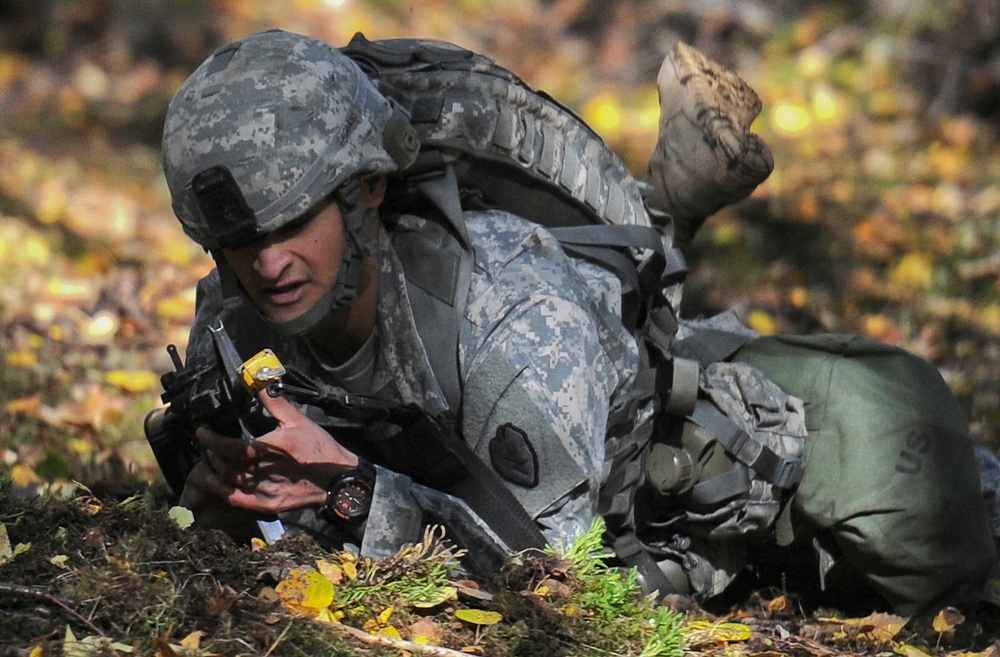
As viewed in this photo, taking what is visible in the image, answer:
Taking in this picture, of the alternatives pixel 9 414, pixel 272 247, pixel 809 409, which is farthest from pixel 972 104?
pixel 272 247

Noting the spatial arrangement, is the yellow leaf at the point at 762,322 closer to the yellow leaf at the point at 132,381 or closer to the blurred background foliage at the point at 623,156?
the blurred background foliage at the point at 623,156

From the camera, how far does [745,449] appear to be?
4.53m

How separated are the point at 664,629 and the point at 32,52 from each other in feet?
32.2

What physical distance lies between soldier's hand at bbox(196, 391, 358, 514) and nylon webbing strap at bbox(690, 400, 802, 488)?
48.6 inches

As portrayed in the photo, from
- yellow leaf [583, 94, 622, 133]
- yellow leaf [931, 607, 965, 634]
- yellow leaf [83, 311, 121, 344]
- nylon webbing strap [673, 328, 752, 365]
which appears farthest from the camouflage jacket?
yellow leaf [583, 94, 622, 133]

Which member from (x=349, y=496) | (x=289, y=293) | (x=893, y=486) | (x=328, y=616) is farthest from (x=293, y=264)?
(x=893, y=486)

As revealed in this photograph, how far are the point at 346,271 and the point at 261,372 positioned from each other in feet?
1.26

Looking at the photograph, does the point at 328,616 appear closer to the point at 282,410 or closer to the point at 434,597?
the point at 434,597

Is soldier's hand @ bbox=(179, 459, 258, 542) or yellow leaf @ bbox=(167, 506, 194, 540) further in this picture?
soldier's hand @ bbox=(179, 459, 258, 542)

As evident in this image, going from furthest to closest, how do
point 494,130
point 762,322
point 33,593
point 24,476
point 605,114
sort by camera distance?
point 605,114 → point 762,322 → point 24,476 → point 494,130 → point 33,593

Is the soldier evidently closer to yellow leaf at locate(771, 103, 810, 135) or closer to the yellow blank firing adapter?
the yellow blank firing adapter

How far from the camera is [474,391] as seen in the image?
387 cm

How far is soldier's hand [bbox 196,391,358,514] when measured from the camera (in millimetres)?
3709

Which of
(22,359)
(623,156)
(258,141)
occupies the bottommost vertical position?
(22,359)
